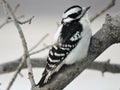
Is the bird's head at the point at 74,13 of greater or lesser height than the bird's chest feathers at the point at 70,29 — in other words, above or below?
above

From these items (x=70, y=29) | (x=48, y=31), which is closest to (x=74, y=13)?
(x=70, y=29)

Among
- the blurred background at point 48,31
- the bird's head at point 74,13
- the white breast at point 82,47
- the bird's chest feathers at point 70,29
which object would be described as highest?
the bird's head at point 74,13

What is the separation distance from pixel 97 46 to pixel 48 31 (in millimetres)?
905

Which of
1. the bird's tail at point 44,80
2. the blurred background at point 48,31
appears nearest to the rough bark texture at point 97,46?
the bird's tail at point 44,80

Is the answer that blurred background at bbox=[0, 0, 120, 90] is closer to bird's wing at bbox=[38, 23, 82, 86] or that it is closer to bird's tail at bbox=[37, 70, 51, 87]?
bird's wing at bbox=[38, 23, 82, 86]

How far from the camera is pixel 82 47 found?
0.97 metres

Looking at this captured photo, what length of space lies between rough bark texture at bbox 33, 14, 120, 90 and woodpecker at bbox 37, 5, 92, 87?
0.07ft

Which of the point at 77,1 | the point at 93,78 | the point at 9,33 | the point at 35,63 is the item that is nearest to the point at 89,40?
the point at 35,63

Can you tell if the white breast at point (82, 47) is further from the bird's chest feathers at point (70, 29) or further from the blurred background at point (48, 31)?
the blurred background at point (48, 31)

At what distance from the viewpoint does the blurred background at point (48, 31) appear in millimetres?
1692

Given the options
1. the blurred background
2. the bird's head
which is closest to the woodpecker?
the bird's head

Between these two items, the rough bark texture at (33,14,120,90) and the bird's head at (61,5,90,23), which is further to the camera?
the bird's head at (61,5,90,23)

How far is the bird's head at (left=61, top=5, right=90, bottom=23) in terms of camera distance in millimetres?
1015

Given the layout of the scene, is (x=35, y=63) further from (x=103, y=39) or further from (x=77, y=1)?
(x=77, y=1)
